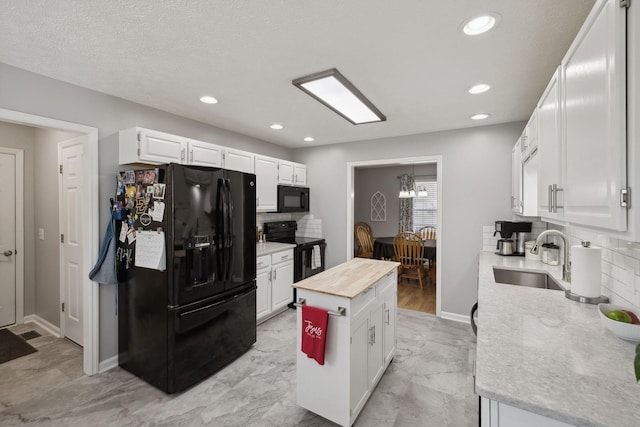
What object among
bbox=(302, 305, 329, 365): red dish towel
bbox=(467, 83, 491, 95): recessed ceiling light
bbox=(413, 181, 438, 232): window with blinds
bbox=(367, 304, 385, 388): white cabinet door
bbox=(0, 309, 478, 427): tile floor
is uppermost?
bbox=(467, 83, 491, 95): recessed ceiling light

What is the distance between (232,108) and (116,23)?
133cm

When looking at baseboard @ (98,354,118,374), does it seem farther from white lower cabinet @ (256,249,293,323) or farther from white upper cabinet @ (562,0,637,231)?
white upper cabinet @ (562,0,637,231)

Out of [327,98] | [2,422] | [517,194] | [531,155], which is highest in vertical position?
[327,98]

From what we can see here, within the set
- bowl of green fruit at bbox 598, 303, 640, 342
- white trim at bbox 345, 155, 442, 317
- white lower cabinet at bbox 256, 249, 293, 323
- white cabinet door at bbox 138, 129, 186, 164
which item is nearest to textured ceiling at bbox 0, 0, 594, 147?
white cabinet door at bbox 138, 129, 186, 164

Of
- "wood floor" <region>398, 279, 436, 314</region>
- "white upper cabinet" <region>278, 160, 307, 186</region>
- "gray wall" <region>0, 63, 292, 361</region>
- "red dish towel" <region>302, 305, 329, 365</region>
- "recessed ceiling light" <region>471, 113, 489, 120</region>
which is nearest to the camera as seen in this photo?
"red dish towel" <region>302, 305, 329, 365</region>

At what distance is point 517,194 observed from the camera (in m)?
2.73

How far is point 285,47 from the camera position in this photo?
1.74m

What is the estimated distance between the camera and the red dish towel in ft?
5.61

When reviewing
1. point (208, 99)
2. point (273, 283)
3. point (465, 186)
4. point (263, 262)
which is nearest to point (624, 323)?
point (465, 186)

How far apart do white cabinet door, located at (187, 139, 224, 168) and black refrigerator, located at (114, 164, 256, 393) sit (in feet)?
2.04

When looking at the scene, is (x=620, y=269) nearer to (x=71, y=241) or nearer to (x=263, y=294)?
(x=263, y=294)

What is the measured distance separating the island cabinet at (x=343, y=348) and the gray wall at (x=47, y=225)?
10.0 feet

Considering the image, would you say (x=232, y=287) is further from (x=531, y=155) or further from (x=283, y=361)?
(x=531, y=155)

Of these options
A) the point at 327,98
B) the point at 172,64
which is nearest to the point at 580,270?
the point at 327,98
